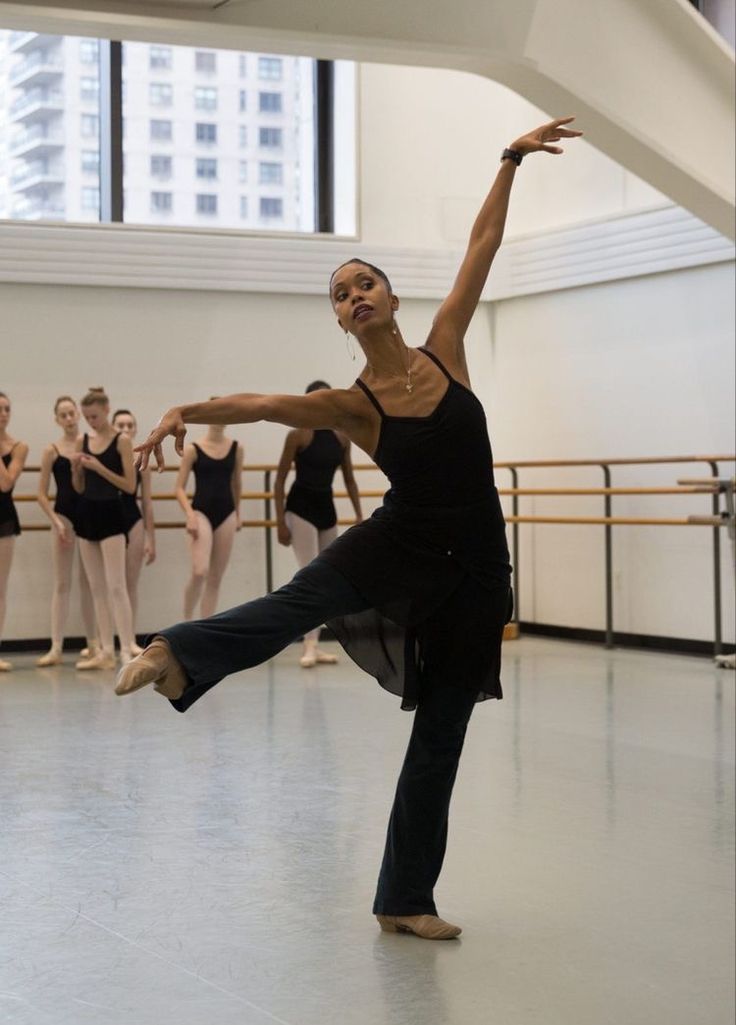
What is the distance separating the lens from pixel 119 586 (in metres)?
8.42

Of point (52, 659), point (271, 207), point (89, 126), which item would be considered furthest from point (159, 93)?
point (52, 659)

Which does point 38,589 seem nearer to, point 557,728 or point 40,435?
point 40,435

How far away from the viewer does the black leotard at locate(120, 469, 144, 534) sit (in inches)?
341

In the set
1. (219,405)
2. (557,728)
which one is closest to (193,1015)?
(219,405)

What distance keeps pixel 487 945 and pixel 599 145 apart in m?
4.30

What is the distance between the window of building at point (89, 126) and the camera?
10.2m

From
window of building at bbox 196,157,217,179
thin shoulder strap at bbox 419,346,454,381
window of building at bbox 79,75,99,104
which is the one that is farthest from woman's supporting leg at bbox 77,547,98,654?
thin shoulder strap at bbox 419,346,454,381

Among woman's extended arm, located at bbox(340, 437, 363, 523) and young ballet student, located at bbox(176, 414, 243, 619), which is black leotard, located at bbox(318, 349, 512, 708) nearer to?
woman's extended arm, located at bbox(340, 437, 363, 523)

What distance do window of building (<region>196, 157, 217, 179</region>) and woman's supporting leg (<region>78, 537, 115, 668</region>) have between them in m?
3.15

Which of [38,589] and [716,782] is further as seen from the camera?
[38,589]

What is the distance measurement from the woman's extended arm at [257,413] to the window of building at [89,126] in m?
7.58

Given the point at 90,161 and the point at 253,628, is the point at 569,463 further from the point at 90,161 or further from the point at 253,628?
the point at 253,628

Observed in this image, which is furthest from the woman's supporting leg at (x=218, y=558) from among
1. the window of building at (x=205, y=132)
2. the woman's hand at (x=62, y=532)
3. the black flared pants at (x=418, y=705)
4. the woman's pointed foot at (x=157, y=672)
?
the woman's pointed foot at (x=157, y=672)

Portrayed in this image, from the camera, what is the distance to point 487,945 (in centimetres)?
354
